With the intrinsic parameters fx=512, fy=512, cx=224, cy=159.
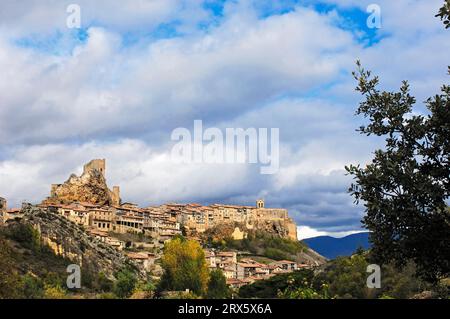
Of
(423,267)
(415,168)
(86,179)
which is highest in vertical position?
(86,179)

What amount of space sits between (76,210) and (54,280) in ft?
210

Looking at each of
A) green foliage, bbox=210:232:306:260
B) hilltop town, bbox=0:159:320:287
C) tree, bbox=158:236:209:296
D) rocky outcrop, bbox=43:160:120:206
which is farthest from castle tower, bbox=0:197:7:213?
green foliage, bbox=210:232:306:260

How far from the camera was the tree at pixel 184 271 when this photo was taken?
65875 mm

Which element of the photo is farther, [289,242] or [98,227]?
[289,242]

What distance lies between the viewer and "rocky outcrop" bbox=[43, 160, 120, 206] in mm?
142625

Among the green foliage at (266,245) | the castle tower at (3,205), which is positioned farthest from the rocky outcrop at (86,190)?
the green foliage at (266,245)

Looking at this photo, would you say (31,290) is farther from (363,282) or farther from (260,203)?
(260,203)

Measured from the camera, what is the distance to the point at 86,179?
148500 mm

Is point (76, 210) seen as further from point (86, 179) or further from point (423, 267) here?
point (423, 267)

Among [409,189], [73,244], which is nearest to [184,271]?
[73,244]

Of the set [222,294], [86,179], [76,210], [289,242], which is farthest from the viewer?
[289,242]

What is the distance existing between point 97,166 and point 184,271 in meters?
96.4
